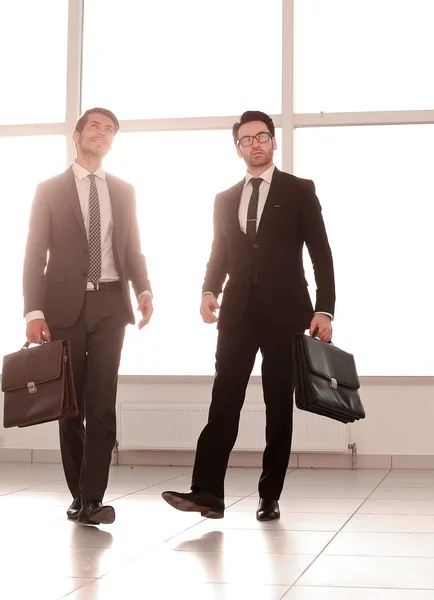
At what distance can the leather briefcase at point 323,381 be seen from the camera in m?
3.31

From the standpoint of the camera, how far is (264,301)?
358 centimetres

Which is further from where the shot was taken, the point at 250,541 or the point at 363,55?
the point at 363,55

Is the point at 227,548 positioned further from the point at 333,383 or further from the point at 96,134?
the point at 96,134

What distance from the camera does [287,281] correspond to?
3609 millimetres

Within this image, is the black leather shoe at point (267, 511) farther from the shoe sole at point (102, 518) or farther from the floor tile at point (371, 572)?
the floor tile at point (371, 572)

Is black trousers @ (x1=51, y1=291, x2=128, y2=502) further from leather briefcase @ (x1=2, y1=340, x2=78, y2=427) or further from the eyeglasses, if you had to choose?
the eyeglasses

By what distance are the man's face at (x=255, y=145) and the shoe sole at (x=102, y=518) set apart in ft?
4.54

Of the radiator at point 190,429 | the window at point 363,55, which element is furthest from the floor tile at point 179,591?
the window at point 363,55

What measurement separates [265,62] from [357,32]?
611 millimetres

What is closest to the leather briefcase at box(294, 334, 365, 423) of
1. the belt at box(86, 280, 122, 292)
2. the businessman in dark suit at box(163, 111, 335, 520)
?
the businessman in dark suit at box(163, 111, 335, 520)

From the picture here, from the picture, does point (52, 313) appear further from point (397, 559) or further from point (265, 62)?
point (265, 62)

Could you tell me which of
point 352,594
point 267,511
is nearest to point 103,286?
point 267,511

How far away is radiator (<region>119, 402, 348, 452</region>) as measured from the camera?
5.78 meters

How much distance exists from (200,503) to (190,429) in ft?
8.25
